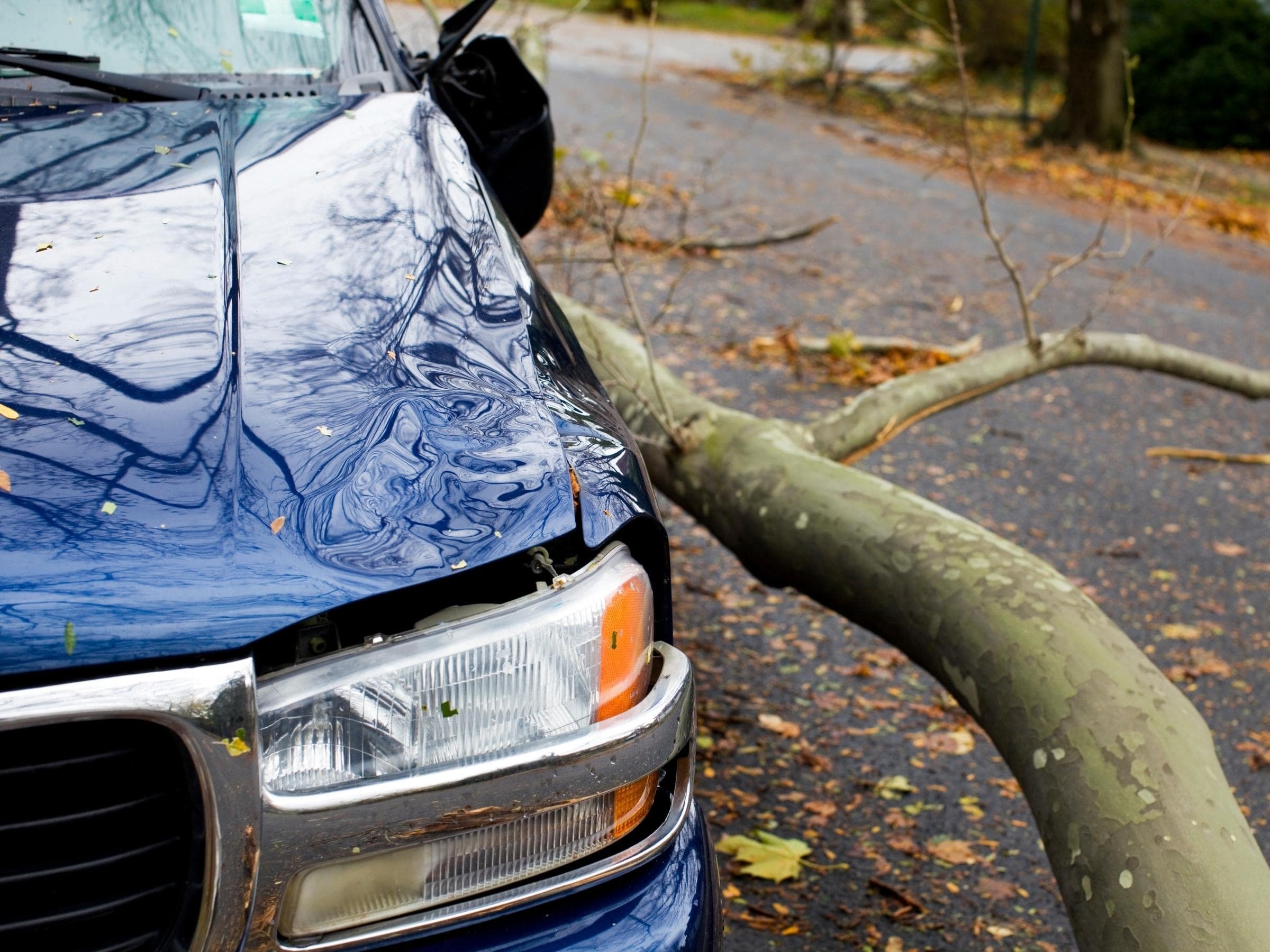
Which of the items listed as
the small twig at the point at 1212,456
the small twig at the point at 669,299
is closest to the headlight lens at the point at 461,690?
the small twig at the point at 669,299

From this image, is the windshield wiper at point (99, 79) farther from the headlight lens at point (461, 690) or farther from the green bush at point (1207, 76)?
the green bush at point (1207, 76)

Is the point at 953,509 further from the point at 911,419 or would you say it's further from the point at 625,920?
the point at 625,920

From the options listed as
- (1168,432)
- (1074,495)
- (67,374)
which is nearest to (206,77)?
(67,374)

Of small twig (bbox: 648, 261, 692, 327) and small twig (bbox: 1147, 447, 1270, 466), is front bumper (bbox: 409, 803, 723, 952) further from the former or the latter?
small twig (bbox: 1147, 447, 1270, 466)

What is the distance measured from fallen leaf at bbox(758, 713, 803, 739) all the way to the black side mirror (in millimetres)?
1432

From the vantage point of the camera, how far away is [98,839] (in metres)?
1.25

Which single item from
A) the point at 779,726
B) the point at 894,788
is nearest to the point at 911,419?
the point at 779,726

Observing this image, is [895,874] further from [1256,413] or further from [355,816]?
[1256,413]

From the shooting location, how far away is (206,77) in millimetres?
2457

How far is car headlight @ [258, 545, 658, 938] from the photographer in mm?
1289

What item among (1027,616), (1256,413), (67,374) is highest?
(67,374)

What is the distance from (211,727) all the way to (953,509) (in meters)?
4.07

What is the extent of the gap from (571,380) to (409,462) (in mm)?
370

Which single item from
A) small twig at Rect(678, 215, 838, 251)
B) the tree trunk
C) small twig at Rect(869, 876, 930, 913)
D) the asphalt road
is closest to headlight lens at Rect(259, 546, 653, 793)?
the asphalt road
